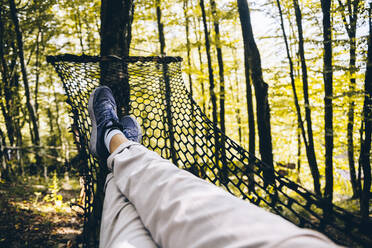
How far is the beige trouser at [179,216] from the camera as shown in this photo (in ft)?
1.24

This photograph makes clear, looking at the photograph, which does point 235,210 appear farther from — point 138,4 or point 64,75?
point 138,4

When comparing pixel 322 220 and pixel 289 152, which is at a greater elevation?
pixel 322 220

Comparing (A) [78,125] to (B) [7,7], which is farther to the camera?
(B) [7,7]

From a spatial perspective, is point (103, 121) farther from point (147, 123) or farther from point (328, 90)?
point (328, 90)

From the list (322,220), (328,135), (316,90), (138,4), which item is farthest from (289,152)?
(322,220)

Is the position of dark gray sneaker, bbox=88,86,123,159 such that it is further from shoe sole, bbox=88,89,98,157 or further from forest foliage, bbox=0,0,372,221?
forest foliage, bbox=0,0,372,221

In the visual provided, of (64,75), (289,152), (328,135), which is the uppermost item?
(64,75)

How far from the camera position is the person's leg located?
0.57 m

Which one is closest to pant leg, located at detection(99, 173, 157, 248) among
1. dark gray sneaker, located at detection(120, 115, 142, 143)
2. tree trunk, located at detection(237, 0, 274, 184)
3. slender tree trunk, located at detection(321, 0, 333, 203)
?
dark gray sneaker, located at detection(120, 115, 142, 143)

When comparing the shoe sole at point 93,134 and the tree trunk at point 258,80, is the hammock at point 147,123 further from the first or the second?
the tree trunk at point 258,80

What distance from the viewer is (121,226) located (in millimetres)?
621

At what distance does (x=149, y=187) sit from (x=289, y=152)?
6995mm

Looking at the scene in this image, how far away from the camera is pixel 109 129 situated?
1221mm

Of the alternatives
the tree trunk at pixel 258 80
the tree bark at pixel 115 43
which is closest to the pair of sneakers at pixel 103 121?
the tree bark at pixel 115 43
